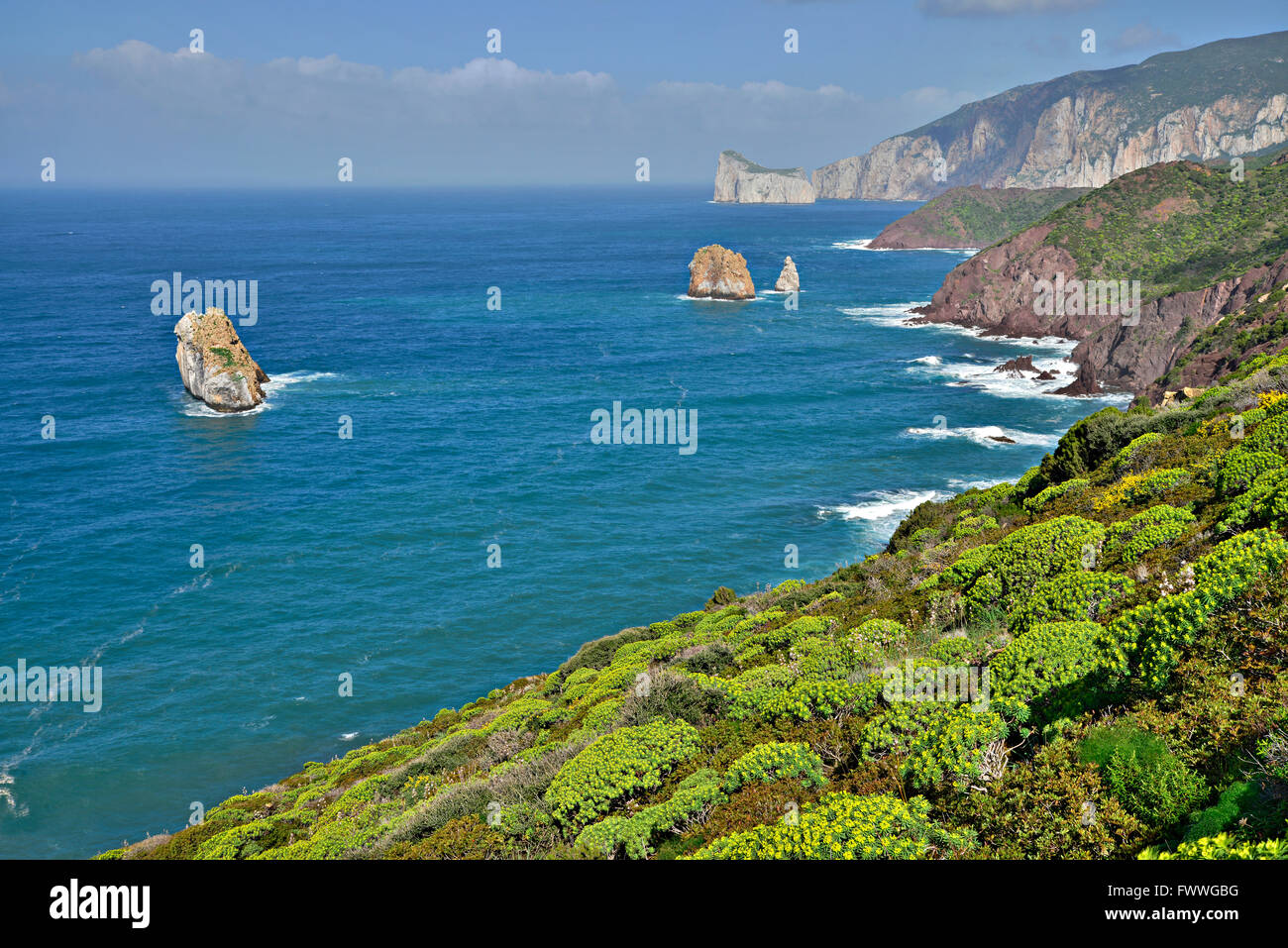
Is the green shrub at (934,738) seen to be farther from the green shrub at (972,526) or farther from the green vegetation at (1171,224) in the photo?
the green vegetation at (1171,224)

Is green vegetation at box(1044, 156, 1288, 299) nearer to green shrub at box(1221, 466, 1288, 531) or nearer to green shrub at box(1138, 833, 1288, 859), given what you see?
green shrub at box(1221, 466, 1288, 531)

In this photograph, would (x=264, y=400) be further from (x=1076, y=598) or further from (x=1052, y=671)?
(x=1052, y=671)

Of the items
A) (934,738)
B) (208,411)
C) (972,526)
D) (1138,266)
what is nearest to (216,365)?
(208,411)

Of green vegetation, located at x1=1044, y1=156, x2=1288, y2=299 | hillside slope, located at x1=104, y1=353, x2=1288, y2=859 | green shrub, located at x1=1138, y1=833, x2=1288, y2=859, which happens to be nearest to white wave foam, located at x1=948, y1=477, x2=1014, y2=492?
hillside slope, located at x1=104, y1=353, x2=1288, y2=859

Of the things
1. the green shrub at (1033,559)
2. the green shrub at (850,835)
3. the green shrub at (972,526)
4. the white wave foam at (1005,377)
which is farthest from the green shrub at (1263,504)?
the white wave foam at (1005,377)

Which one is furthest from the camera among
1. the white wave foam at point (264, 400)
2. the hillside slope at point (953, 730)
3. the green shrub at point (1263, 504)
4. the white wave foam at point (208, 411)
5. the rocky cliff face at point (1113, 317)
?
the white wave foam at point (264, 400)
